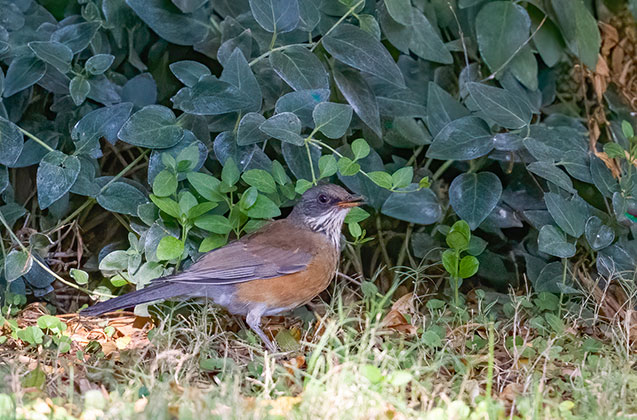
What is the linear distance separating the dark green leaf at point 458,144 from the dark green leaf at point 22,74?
2240 millimetres

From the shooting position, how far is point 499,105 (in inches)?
189

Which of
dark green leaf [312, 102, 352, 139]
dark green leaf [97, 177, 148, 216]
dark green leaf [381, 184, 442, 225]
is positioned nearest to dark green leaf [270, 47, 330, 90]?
dark green leaf [312, 102, 352, 139]

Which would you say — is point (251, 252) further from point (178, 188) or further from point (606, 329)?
point (606, 329)

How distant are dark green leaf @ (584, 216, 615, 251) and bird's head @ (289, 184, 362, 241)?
1286 mm

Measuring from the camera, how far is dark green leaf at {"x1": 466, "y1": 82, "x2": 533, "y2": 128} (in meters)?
4.78

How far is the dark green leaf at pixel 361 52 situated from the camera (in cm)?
466

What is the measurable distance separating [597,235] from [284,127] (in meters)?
1.85

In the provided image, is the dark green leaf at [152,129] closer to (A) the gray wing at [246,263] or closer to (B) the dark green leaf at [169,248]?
(B) the dark green leaf at [169,248]

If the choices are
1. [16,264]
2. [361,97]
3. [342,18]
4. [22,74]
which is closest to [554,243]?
[361,97]

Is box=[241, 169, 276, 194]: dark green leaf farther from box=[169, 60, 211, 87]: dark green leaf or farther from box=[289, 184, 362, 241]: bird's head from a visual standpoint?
box=[169, 60, 211, 87]: dark green leaf

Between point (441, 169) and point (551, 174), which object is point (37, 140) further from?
point (551, 174)

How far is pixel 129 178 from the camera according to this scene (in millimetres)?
5281

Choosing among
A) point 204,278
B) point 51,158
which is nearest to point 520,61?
point 204,278

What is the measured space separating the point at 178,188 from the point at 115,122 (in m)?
0.50
